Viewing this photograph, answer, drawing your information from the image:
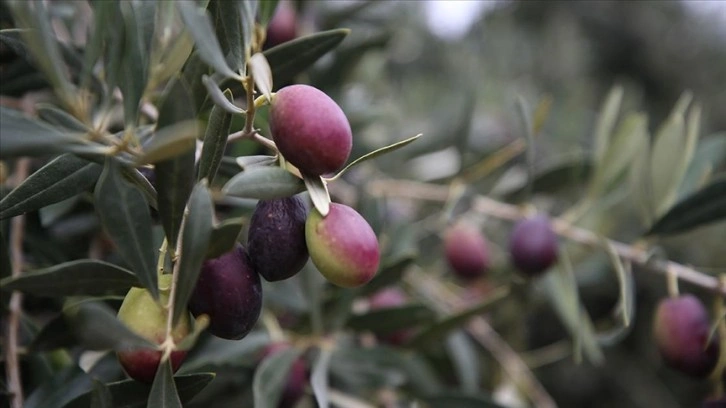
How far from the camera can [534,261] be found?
1027mm

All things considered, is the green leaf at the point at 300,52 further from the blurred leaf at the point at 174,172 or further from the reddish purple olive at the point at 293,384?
the reddish purple olive at the point at 293,384

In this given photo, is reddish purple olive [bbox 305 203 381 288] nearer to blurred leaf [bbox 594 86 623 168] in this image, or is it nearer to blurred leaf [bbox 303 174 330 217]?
blurred leaf [bbox 303 174 330 217]

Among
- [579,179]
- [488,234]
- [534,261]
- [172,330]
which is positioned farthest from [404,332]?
[488,234]

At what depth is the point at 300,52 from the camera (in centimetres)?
65

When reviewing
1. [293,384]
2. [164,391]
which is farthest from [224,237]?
[293,384]

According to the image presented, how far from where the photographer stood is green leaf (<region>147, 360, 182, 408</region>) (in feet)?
1.69

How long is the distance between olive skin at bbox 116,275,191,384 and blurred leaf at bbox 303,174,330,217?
123 mm

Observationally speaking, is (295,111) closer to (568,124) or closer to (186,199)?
(186,199)

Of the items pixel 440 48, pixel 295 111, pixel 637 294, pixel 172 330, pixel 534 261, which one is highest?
pixel 295 111

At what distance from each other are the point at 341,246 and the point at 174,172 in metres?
0.12

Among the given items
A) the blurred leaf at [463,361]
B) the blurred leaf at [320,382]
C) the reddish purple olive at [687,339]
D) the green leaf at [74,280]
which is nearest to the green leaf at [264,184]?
the green leaf at [74,280]

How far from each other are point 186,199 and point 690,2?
10.8 ft

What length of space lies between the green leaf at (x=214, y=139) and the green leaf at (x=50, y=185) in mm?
93

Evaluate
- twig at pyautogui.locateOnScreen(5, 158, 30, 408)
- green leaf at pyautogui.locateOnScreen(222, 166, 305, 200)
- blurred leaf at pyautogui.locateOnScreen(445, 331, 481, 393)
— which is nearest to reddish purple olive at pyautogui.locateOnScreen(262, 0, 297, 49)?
twig at pyautogui.locateOnScreen(5, 158, 30, 408)
